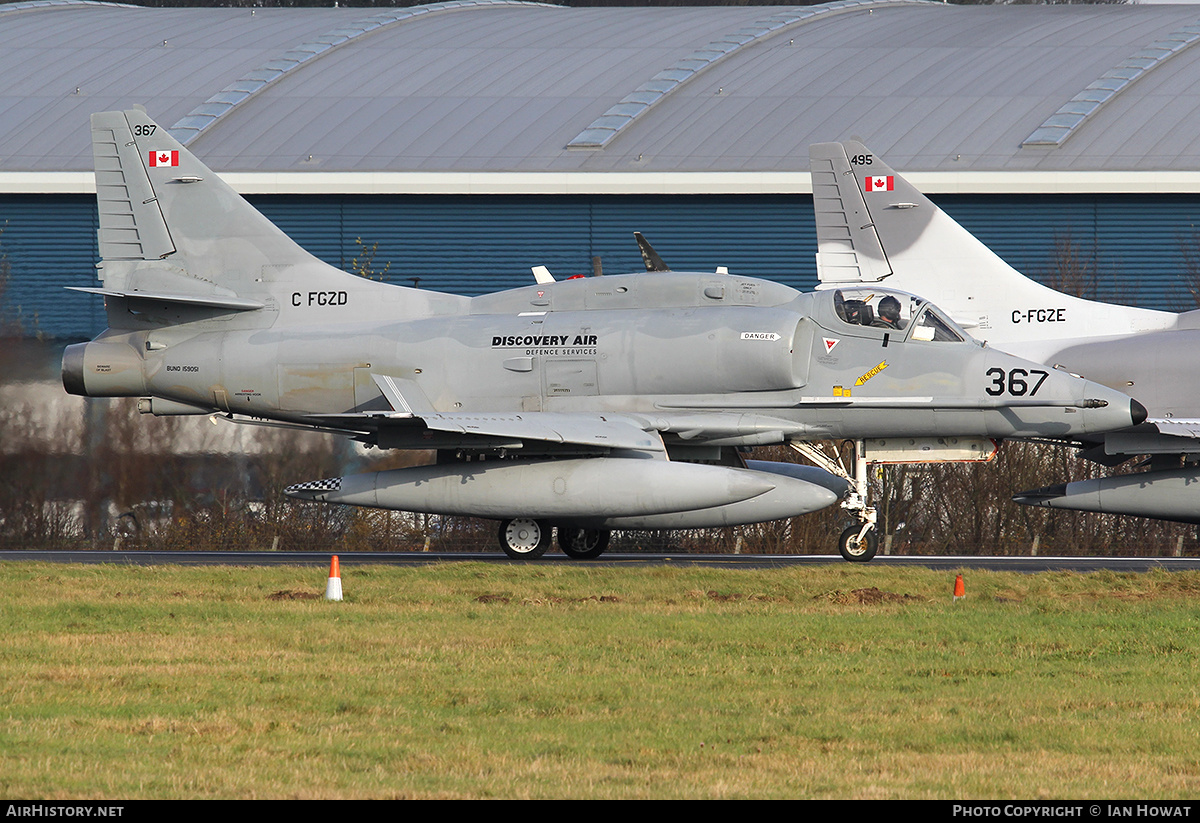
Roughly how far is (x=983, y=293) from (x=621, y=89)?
558 inches

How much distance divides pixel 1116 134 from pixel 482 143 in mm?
13014

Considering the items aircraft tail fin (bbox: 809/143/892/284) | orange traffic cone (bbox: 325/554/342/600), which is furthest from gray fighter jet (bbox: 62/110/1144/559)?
orange traffic cone (bbox: 325/554/342/600)

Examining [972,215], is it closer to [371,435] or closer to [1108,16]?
[1108,16]

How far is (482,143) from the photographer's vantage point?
3056 cm

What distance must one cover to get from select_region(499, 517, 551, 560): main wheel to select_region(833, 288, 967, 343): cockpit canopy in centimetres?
478

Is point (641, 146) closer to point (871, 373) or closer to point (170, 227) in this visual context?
point (170, 227)

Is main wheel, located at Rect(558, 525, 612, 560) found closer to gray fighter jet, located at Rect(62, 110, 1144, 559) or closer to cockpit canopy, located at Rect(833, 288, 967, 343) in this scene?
gray fighter jet, located at Rect(62, 110, 1144, 559)

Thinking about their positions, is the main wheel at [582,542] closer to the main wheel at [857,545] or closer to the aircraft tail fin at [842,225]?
the main wheel at [857,545]

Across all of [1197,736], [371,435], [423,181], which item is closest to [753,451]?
[371,435]

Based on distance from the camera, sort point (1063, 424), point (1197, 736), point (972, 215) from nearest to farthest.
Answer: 1. point (1197, 736)
2. point (1063, 424)
3. point (972, 215)

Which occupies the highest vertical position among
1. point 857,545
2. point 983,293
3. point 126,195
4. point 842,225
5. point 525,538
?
point 126,195

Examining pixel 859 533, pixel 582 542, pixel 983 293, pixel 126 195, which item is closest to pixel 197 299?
pixel 126 195

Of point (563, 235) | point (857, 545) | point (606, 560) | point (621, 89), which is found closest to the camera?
point (857, 545)

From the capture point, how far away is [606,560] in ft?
63.4
